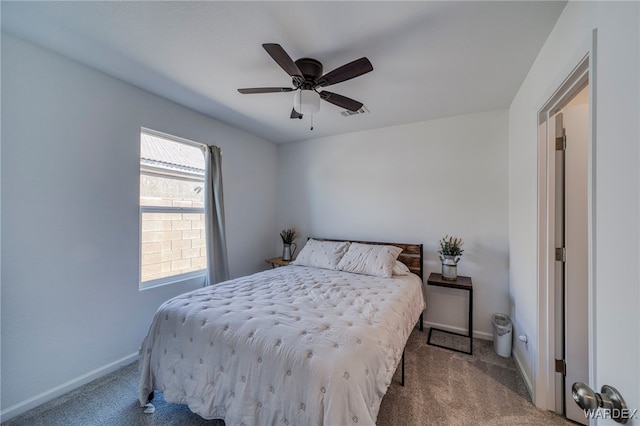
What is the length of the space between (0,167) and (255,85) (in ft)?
6.14

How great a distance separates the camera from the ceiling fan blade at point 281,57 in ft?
4.66

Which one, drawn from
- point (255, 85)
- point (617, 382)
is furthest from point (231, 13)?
point (617, 382)

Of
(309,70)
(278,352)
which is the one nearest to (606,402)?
(278,352)

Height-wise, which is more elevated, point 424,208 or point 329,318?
point 424,208

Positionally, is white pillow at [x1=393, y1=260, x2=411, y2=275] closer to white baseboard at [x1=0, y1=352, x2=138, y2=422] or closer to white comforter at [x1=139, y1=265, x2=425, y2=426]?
white comforter at [x1=139, y1=265, x2=425, y2=426]

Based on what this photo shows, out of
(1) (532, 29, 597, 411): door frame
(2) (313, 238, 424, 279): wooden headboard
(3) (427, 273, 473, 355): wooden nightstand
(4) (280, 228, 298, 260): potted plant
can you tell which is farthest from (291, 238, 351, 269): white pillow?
(1) (532, 29, 597, 411): door frame

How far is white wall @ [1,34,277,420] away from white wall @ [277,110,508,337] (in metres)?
2.22

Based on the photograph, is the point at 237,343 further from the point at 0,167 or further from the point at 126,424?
→ the point at 0,167

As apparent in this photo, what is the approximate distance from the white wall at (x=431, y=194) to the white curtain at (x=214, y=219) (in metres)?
1.38

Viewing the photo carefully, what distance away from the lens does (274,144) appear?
165 inches

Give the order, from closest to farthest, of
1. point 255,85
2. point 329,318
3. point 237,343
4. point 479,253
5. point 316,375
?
point 316,375 → point 237,343 → point 329,318 → point 255,85 → point 479,253

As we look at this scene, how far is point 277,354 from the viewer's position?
1.28 meters

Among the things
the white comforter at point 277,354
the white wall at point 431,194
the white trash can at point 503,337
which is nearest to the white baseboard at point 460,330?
the white wall at point 431,194

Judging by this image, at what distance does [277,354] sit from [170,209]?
217 cm
